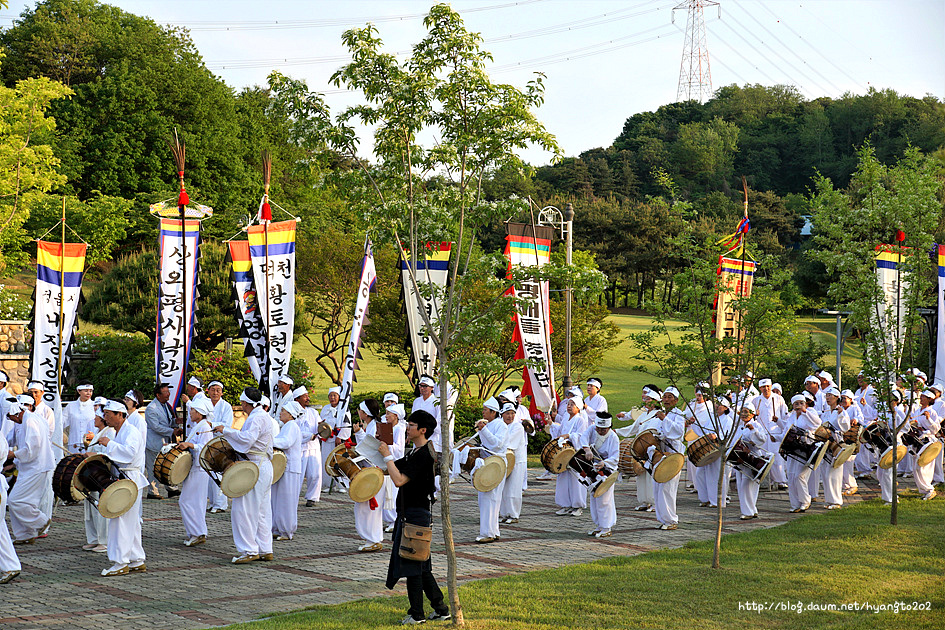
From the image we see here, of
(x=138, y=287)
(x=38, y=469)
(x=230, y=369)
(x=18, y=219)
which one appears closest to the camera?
(x=38, y=469)

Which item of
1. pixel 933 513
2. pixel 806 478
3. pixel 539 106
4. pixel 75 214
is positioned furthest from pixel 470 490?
pixel 75 214

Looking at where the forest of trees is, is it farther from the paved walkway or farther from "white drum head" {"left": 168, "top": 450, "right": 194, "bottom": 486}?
"white drum head" {"left": 168, "top": 450, "right": 194, "bottom": 486}

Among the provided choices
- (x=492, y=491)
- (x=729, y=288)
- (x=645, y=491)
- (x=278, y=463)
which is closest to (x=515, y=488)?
(x=492, y=491)

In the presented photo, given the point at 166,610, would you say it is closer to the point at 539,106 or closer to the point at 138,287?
the point at 539,106

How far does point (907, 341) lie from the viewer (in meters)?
12.9

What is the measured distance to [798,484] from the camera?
48.7 feet

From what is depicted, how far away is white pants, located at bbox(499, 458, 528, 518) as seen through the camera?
13.4m

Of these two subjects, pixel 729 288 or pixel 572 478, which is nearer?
pixel 729 288

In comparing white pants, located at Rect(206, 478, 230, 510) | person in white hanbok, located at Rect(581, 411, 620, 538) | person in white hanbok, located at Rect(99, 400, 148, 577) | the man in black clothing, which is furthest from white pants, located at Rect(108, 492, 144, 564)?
person in white hanbok, located at Rect(581, 411, 620, 538)

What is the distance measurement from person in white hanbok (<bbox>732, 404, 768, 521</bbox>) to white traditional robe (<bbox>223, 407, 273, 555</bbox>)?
24.9ft

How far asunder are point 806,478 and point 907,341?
3257 millimetres

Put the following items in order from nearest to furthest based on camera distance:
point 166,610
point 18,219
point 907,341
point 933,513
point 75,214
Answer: point 166,610 < point 907,341 < point 933,513 < point 18,219 < point 75,214

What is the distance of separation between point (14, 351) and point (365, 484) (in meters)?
20.2

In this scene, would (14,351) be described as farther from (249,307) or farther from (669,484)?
(669,484)
